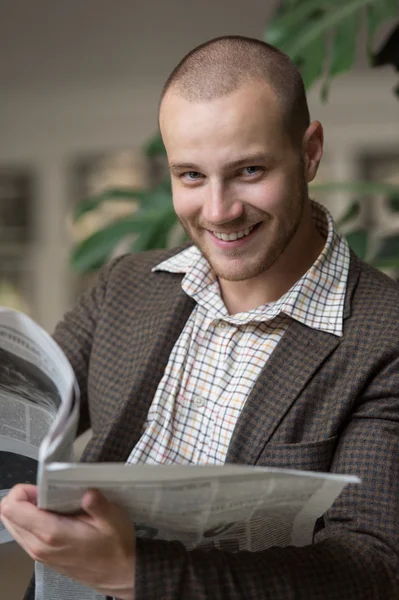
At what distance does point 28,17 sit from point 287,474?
5.32 meters

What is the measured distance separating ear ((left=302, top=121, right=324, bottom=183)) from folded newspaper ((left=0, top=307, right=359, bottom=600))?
1.54ft

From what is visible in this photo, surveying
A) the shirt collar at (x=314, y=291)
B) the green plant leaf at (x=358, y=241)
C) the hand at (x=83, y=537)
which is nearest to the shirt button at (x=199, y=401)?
the shirt collar at (x=314, y=291)

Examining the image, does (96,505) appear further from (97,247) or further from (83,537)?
(97,247)

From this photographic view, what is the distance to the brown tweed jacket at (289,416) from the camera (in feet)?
2.90

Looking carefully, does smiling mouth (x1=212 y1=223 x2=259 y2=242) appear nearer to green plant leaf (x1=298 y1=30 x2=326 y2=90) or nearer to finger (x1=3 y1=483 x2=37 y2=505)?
finger (x1=3 y1=483 x2=37 y2=505)

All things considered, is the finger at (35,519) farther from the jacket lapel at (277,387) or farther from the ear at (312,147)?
the ear at (312,147)

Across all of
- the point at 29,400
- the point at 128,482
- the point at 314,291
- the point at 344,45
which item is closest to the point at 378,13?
the point at 344,45

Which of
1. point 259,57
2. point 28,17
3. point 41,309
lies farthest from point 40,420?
point 41,309

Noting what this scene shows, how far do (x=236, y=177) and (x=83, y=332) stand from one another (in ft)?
1.32

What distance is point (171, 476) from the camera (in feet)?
2.47

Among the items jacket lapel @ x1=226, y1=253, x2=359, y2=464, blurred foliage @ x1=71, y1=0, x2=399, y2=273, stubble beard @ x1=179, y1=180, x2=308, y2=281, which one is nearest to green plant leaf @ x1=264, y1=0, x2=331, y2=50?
blurred foliage @ x1=71, y1=0, x2=399, y2=273

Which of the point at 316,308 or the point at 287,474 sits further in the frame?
the point at 316,308

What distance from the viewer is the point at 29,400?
97 cm

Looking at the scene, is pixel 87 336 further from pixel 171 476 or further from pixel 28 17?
pixel 28 17
